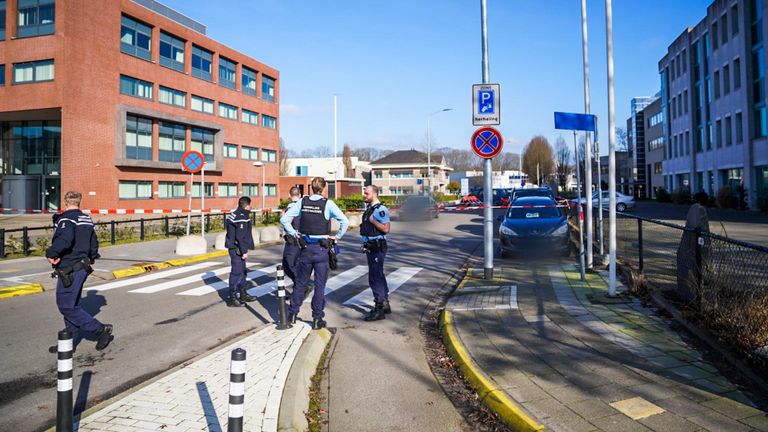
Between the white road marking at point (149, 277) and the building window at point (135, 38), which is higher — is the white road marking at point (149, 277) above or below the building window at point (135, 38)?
below

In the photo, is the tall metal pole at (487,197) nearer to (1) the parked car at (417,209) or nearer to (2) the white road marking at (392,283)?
(2) the white road marking at (392,283)

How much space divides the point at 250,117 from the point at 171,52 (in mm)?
11065

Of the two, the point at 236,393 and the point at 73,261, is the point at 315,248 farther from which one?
the point at 236,393

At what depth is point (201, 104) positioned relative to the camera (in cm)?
4259

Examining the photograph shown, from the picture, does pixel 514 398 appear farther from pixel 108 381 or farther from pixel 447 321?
pixel 108 381

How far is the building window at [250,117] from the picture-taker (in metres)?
48.5

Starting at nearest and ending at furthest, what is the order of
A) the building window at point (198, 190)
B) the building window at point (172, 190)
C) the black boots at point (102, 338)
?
the black boots at point (102, 338) → the building window at point (172, 190) → the building window at point (198, 190)

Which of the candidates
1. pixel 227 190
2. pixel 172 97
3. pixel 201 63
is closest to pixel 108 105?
pixel 172 97

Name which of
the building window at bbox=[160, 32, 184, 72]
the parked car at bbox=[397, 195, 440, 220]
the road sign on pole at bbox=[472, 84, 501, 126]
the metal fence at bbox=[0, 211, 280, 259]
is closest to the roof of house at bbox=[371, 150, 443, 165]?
the building window at bbox=[160, 32, 184, 72]

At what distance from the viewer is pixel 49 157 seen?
34219mm

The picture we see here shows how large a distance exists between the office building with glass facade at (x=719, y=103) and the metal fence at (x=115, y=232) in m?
32.0

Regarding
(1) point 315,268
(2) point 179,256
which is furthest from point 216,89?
(1) point 315,268

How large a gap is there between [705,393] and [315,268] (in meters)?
4.48

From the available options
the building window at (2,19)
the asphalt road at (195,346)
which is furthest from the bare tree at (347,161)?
the asphalt road at (195,346)
